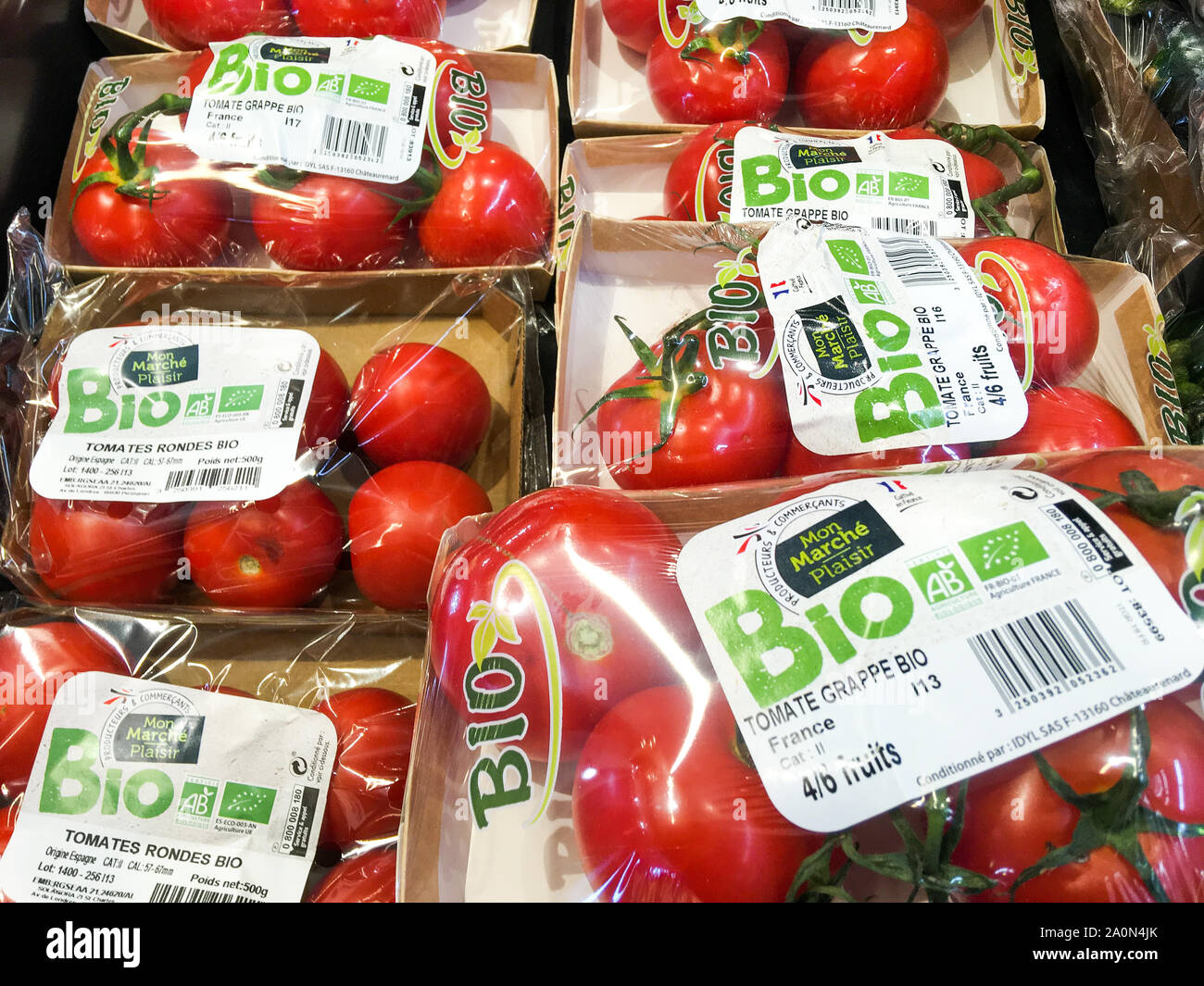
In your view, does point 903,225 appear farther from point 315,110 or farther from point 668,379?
point 315,110

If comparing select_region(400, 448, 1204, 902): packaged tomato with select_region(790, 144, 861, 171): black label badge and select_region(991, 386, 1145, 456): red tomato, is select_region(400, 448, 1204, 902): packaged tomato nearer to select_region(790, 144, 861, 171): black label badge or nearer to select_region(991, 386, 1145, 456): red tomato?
select_region(991, 386, 1145, 456): red tomato

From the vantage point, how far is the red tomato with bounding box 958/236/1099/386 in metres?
0.82

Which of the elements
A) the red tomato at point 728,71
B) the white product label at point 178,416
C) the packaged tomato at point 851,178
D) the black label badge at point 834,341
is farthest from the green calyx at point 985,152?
the white product label at point 178,416

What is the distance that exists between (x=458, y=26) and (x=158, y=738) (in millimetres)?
1179

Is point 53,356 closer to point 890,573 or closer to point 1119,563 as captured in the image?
point 890,573

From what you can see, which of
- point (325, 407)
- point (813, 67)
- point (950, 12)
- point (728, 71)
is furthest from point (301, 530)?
point (950, 12)

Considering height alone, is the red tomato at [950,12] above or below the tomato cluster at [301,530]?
above

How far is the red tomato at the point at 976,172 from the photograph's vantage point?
3.42ft

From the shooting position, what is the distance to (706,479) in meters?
0.81

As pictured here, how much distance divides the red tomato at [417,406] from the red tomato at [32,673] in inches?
13.8

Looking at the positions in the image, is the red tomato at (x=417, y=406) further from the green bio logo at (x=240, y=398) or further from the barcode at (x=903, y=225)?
the barcode at (x=903, y=225)

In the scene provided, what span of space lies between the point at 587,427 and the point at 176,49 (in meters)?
0.95
